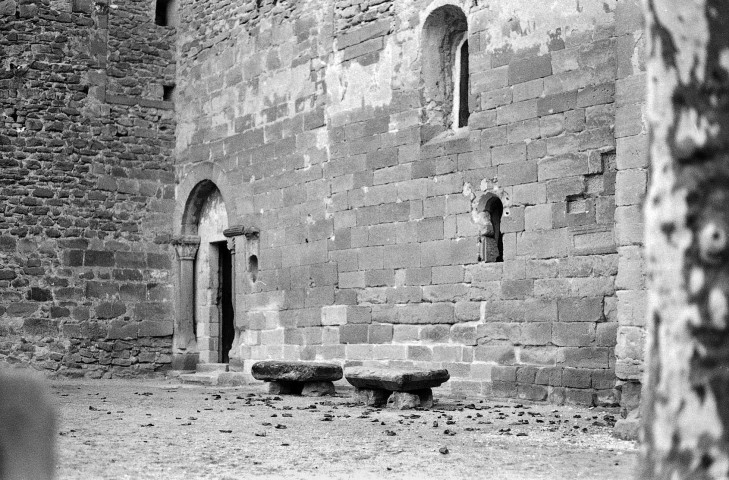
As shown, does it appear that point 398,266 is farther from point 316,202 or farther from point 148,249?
point 148,249

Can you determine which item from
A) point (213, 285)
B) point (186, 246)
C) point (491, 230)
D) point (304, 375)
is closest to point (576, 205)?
point (491, 230)

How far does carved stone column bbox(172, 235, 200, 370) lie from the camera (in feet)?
51.8

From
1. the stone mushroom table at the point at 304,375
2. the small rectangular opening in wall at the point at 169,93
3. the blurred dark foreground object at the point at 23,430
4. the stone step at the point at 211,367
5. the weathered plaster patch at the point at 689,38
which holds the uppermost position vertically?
the small rectangular opening in wall at the point at 169,93

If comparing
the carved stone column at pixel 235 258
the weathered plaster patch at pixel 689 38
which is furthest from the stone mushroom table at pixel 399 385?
the weathered plaster patch at pixel 689 38

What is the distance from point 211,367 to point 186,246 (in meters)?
2.01

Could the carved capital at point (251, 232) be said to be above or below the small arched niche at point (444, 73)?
below

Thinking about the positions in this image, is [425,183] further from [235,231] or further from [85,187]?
[85,187]

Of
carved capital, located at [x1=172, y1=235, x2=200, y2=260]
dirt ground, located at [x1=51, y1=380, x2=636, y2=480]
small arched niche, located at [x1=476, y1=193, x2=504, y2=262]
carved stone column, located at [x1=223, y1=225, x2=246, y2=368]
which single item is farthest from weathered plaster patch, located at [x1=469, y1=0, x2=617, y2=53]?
carved capital, located at [x1=172, y1=235, x2=200, y2=260]

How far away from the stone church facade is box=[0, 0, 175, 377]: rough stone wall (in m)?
0.03

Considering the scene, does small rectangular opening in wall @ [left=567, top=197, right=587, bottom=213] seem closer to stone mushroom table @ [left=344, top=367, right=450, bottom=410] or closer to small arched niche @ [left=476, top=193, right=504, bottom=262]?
small arched niche @ [left=476, top=193, right=504, bottom=262]

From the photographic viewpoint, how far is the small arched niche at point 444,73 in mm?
11750

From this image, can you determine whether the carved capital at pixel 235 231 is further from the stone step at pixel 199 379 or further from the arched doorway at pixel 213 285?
the stone step at pixel 199 379

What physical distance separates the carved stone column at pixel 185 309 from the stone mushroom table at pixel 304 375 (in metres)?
4.66

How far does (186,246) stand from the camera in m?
16.0
